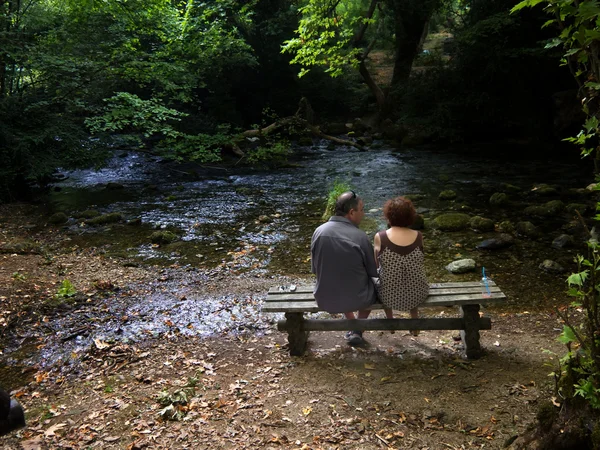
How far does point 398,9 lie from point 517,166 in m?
9.45

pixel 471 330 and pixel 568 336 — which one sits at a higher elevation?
pixel 568 336

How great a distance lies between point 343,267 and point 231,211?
775 centimetres

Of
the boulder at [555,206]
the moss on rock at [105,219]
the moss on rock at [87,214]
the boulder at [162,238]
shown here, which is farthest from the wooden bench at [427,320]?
the moss on rock at [87,214]

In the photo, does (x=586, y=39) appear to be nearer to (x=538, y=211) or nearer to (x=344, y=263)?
(x=344, y=263)

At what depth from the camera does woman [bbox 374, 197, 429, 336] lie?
13.5 ft

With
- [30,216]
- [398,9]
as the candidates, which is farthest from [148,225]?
[398,9]

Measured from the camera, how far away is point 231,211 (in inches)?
452

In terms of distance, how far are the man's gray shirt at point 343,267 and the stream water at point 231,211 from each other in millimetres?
1704

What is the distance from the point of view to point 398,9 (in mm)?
19422

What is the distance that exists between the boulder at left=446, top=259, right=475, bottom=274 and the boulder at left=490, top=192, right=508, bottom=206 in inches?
158

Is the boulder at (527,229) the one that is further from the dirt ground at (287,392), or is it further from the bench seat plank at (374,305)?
the bench seat plank at (374,305)

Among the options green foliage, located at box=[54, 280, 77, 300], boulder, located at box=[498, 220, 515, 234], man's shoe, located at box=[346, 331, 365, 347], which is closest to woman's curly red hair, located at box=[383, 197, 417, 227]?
man's shoe, located at box=[346, 331, 365, 347]

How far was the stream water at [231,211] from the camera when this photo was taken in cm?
579

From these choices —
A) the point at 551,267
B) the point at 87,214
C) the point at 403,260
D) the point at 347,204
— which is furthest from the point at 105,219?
the point at 551,267
